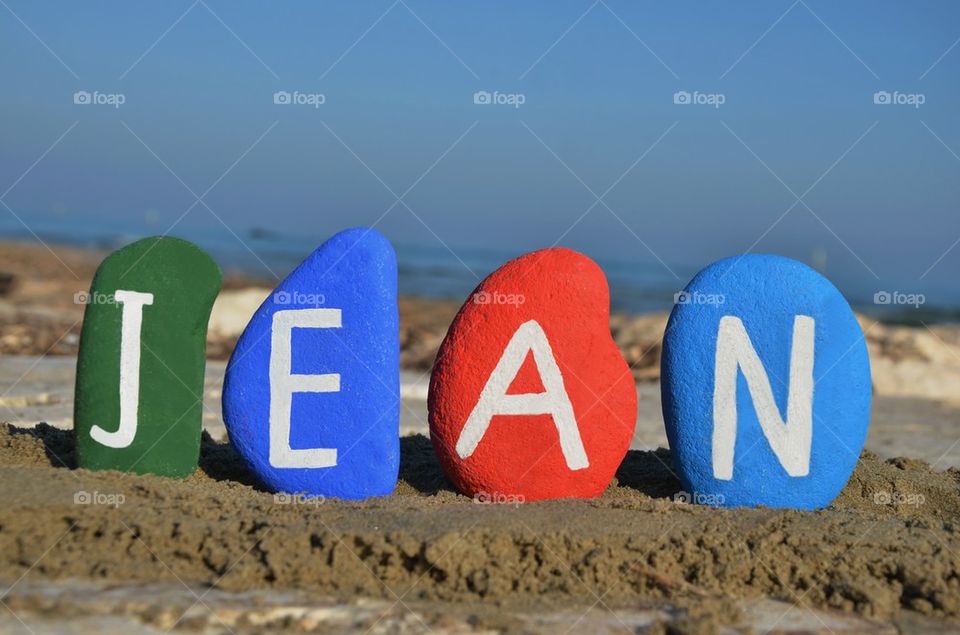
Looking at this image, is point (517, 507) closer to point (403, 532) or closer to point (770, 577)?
point (403, 532)

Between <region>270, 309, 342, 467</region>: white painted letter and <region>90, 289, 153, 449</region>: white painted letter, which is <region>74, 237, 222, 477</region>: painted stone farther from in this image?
<region>270, 309, 342, 467</region>: white painted letter

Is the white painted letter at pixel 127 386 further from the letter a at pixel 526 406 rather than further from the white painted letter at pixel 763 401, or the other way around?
the white painted letter at pixel 763 401

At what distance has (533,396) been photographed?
4.65 m

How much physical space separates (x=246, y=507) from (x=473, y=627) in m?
1.38

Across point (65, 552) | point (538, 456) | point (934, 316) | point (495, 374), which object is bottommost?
point (65, 552)

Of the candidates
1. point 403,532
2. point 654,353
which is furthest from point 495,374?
point 654,353

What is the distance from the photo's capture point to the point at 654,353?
11.2 m

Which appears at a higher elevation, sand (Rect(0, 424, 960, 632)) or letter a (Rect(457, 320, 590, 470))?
letter a (Rect(457, 320, 590, 470))

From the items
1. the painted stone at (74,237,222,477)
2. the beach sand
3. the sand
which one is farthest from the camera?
the painted stone at (74,237,222,477)

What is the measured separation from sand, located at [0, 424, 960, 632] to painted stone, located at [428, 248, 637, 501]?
1.38 ft

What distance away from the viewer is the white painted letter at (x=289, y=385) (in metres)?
4.65

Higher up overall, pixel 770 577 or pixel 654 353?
pixel 654 353

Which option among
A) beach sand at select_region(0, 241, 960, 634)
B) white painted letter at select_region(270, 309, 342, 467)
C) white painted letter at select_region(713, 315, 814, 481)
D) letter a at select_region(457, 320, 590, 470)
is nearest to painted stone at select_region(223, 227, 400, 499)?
white painted letter at select_region(270, 309, 342, 467)

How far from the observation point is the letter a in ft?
15.2
